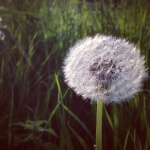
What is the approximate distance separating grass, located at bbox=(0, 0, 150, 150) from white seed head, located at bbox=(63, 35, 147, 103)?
89mm

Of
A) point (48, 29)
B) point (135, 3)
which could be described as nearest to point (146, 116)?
point (135, 3)

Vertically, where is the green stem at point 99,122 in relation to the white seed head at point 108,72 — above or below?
below

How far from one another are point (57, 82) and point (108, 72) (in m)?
0.19

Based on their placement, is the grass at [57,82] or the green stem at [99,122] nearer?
the green stem at [99,122]

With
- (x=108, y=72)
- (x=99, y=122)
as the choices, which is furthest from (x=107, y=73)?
(x=99, y=122)

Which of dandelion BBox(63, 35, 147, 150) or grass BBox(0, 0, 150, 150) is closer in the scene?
dandelion BBox(63, 35, 147, 150)

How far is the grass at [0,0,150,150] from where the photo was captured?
79 centimetres

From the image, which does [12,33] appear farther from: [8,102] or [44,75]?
[8,102]

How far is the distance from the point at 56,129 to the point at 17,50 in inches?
20.9

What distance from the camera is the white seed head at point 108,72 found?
2.22 feet

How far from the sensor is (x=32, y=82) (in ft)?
3.66

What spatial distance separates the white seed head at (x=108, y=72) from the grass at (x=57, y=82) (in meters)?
0.09

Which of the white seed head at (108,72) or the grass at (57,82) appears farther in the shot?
the grass at (57,82)

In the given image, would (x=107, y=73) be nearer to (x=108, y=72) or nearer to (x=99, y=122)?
(x=108, y=72)
